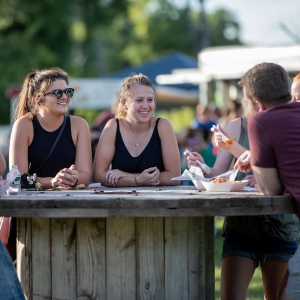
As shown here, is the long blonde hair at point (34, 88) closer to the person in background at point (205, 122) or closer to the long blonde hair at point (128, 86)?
the long blonde hair at point (128, 86)

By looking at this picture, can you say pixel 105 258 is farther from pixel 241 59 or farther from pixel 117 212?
pixel 241 59

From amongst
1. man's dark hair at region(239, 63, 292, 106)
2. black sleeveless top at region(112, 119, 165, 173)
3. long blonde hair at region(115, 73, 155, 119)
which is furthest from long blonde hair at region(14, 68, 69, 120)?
man's dark hair at region(239, 63, 292, 106)

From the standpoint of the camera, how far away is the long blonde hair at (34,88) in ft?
15.5

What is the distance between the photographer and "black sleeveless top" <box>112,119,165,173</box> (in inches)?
185

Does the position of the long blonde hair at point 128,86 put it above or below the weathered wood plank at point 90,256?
above

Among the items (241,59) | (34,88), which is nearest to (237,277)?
(34,88)

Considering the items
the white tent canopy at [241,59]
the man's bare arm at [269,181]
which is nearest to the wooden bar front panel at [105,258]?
the man's bare arm at [269,181]

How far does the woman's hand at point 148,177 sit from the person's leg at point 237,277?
2.29 feet

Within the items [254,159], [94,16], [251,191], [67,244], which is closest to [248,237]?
[251,191]

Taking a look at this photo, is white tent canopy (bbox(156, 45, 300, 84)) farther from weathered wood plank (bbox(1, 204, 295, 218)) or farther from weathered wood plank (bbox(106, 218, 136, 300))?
weathered wood plank (bbox(1, 204, 295, 218))

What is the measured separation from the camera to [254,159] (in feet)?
11.5

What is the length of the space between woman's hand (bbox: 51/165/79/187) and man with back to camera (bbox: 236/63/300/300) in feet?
3.97

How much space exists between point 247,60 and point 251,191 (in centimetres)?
869

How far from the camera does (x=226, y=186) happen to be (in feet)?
12.5
